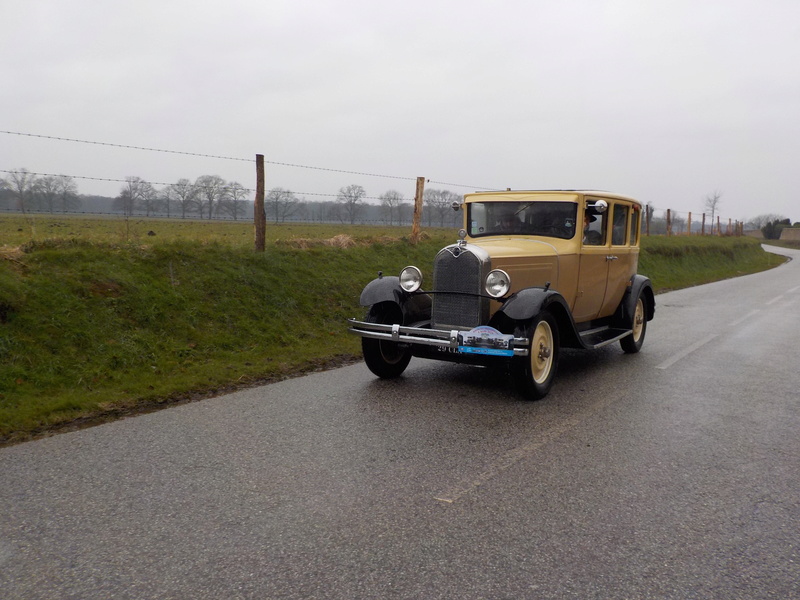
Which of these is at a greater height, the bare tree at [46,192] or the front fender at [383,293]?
the bare tree at [46,192]

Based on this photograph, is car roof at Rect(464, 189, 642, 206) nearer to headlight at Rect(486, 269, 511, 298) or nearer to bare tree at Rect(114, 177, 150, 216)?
headlight at Rect(486, 269, 511, 298)

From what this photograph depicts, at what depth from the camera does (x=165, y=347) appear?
295 inches

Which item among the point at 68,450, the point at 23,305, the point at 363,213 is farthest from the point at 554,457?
the point at 363,213

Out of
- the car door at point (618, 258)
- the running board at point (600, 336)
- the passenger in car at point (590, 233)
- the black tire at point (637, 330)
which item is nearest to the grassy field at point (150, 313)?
the running board at point (600, 336)

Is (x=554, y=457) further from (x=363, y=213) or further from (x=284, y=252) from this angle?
(x=363, y=213)

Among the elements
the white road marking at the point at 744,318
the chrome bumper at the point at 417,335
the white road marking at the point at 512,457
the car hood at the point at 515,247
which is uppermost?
the car hood at the point at 515,247

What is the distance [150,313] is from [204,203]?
6221 mm

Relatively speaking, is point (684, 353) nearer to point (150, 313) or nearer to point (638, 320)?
point (638, 320)

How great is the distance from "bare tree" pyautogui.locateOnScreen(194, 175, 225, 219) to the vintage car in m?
6.18

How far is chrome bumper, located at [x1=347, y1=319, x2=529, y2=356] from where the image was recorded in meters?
6.00

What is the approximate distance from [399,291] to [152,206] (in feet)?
23.8

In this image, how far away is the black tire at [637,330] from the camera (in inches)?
348

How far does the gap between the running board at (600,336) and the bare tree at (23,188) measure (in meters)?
7.66

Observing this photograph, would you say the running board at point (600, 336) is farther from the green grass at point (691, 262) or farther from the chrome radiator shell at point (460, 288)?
the green grass at point (691, 262)
